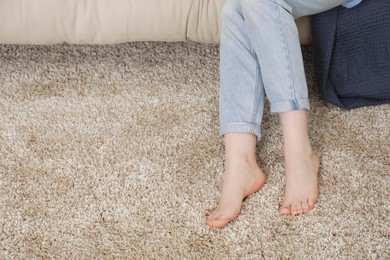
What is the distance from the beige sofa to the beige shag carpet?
167 millimetres

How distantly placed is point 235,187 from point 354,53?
45 centimetres

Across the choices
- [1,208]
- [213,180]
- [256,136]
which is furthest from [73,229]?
[256,136]

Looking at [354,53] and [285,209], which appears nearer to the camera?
[285,209]

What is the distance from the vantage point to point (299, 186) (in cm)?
122

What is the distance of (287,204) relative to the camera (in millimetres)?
1211

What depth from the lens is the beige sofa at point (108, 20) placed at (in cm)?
141

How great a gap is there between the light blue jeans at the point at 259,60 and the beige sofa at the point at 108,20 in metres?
0.13

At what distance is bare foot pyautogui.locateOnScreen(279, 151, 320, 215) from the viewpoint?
47.4 inches

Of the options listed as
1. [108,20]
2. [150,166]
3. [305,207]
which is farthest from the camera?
[108,20]

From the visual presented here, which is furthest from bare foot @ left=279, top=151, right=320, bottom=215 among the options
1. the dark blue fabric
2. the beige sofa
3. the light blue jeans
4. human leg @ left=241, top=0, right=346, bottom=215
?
the beige sofa

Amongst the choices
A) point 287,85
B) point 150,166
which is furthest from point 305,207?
point 150,166

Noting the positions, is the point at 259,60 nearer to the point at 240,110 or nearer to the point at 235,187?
the point at 240,110

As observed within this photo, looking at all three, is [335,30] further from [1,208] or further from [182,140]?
[1,208]

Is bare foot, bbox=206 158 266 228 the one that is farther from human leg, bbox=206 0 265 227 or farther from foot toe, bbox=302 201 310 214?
foot toe, bbox=302 201 310 214
